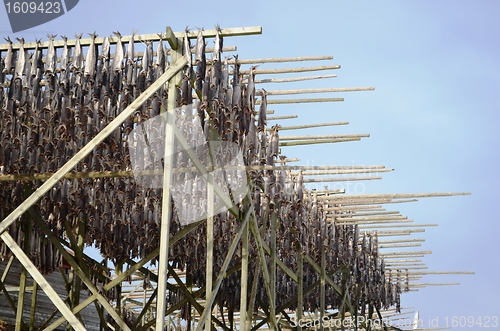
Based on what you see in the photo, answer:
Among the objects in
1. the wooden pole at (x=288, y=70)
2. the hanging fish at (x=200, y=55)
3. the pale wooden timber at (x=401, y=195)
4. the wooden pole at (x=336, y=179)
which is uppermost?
the wooden pole at (x=288, y=70)

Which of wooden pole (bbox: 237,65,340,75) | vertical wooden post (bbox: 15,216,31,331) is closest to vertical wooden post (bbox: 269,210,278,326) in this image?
wooden pole (bbox: 237,65,340,75)

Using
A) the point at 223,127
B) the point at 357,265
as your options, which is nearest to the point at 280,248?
the point at 357,265

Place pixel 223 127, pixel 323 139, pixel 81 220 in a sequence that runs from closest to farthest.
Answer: pixel 223 127, pixel 323 139, pixel 81 220

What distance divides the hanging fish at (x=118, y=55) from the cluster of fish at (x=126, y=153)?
2 centimetres

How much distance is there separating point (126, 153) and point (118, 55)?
3887 millimetres

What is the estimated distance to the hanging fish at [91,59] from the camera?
439 inches

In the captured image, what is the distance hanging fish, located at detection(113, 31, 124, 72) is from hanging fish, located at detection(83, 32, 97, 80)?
12.8 inches

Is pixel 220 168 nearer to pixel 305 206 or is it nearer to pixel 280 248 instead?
pixel 305 206

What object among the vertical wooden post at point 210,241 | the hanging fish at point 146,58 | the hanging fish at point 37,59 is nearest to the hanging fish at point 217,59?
the hanging fish at point 146,58

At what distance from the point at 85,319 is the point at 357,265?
7539 mm

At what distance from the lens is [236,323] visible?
123 ft

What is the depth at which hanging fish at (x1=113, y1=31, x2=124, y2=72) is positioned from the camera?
10.9 meters

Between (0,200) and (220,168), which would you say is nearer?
(220,168)

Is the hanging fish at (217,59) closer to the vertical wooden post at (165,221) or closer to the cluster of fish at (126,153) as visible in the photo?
the cluster of fish at (126,153)
